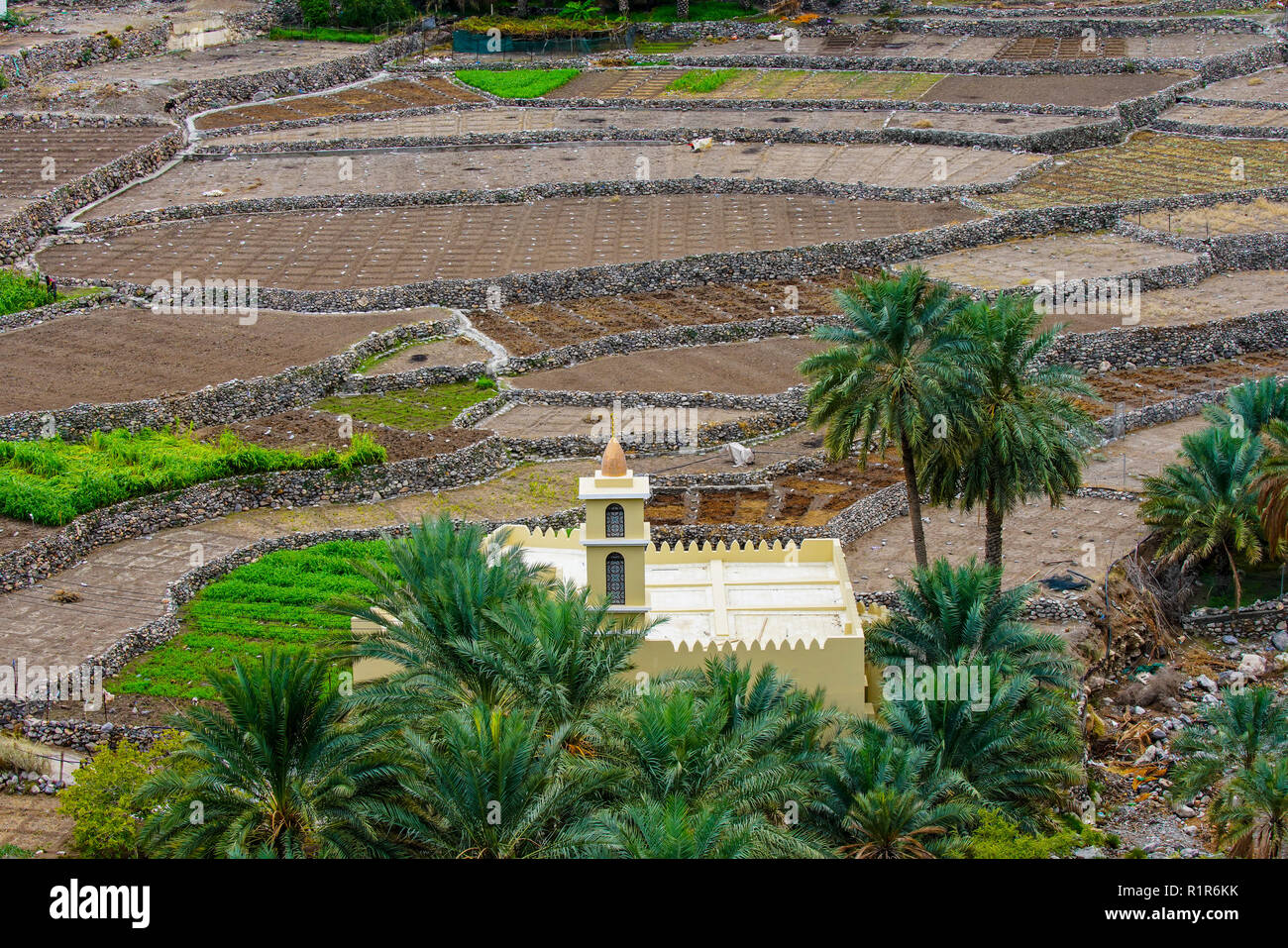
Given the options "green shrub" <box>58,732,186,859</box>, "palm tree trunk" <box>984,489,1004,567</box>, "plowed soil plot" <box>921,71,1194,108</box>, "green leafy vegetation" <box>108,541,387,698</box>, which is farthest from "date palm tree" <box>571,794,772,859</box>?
"plowed soil plot" <box>921,71,1194,108</box>

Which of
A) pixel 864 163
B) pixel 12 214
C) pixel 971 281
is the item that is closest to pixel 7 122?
pixel 12 214

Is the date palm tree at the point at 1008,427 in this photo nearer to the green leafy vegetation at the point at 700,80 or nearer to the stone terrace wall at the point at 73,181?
the stone terrace wall at the point at 73,181

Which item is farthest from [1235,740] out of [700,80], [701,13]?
[701,13]

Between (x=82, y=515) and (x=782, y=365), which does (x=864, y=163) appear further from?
(x=82, y=515)

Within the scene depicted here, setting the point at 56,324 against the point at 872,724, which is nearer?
the point at 872,724

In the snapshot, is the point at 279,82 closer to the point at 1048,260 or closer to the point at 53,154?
the point at 53,154

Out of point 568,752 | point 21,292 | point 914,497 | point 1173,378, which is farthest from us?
point 21,292
